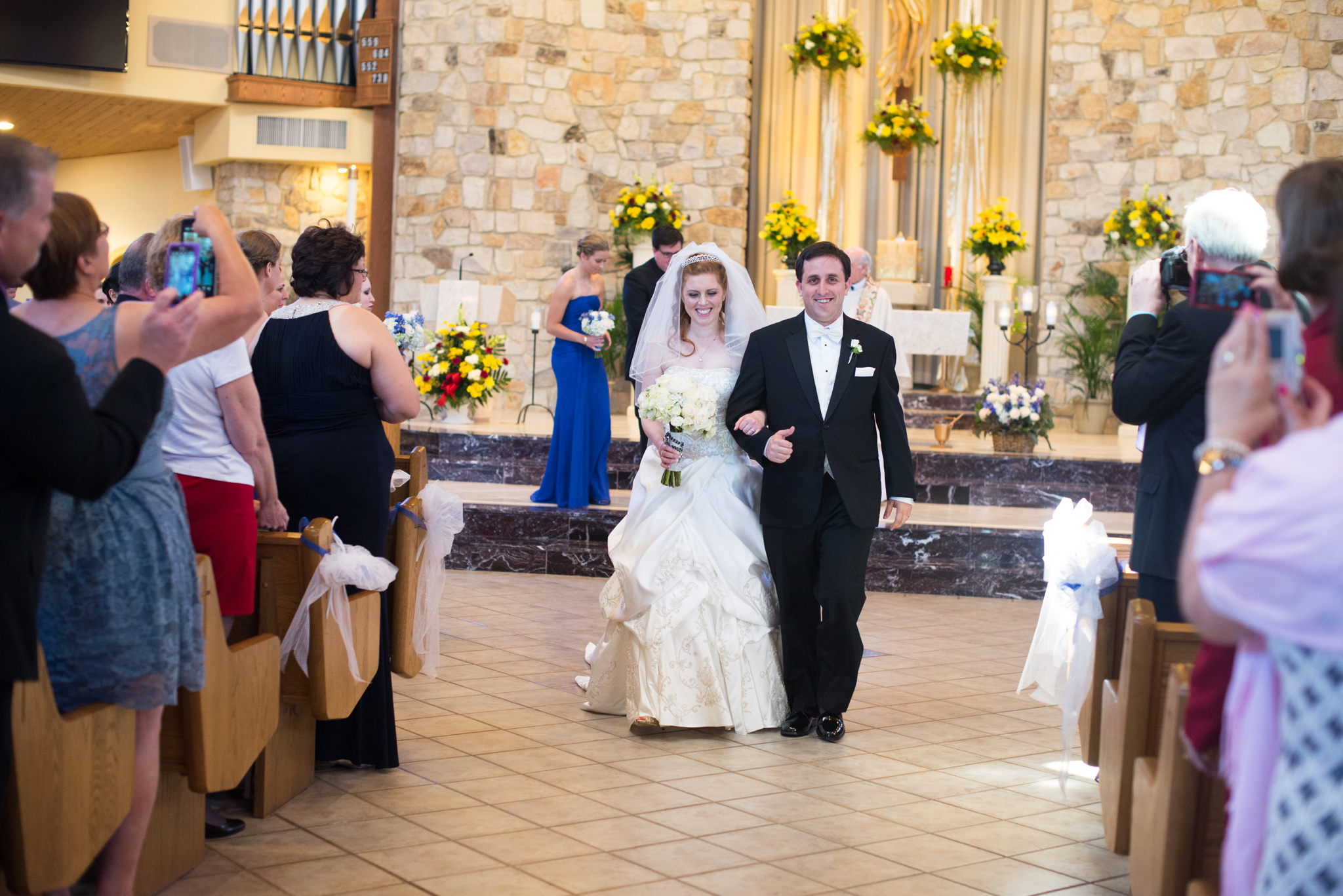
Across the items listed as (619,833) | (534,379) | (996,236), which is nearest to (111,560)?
(619,833)

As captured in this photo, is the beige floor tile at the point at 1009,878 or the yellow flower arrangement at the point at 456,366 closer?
the beige floor tile at the point at 1009,878

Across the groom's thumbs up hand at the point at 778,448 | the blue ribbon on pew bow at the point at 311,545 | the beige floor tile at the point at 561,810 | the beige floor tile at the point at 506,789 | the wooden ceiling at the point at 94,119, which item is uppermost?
the wooden ceiling at the point at 94,119

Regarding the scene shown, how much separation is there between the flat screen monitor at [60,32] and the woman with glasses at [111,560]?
1065 centimetres

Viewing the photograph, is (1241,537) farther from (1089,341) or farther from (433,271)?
(433,271)

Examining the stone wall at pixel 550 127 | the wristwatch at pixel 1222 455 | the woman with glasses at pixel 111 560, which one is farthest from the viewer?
the stone wall at pixel 550 127

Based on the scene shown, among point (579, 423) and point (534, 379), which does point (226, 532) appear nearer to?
point (579, 423)

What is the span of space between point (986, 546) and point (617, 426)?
156 inches

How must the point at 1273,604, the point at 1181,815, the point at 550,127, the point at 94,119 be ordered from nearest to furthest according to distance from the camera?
the point at 1273,604, the point at 1181,815, the point at 550,127, the point at 94,119

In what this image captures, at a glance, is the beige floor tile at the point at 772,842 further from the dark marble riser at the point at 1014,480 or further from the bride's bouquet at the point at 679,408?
the dark marble riser at the point at 1014,480

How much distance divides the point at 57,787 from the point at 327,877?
0.88 metres

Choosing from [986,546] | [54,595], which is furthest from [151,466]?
[986,546]

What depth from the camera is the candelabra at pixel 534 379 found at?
35.6ft

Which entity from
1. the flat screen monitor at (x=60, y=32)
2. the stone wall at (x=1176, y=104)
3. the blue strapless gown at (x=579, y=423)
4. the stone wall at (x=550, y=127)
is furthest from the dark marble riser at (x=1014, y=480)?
the flat screen monitor at (x=60, y=32)

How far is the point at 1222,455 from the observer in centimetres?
159
